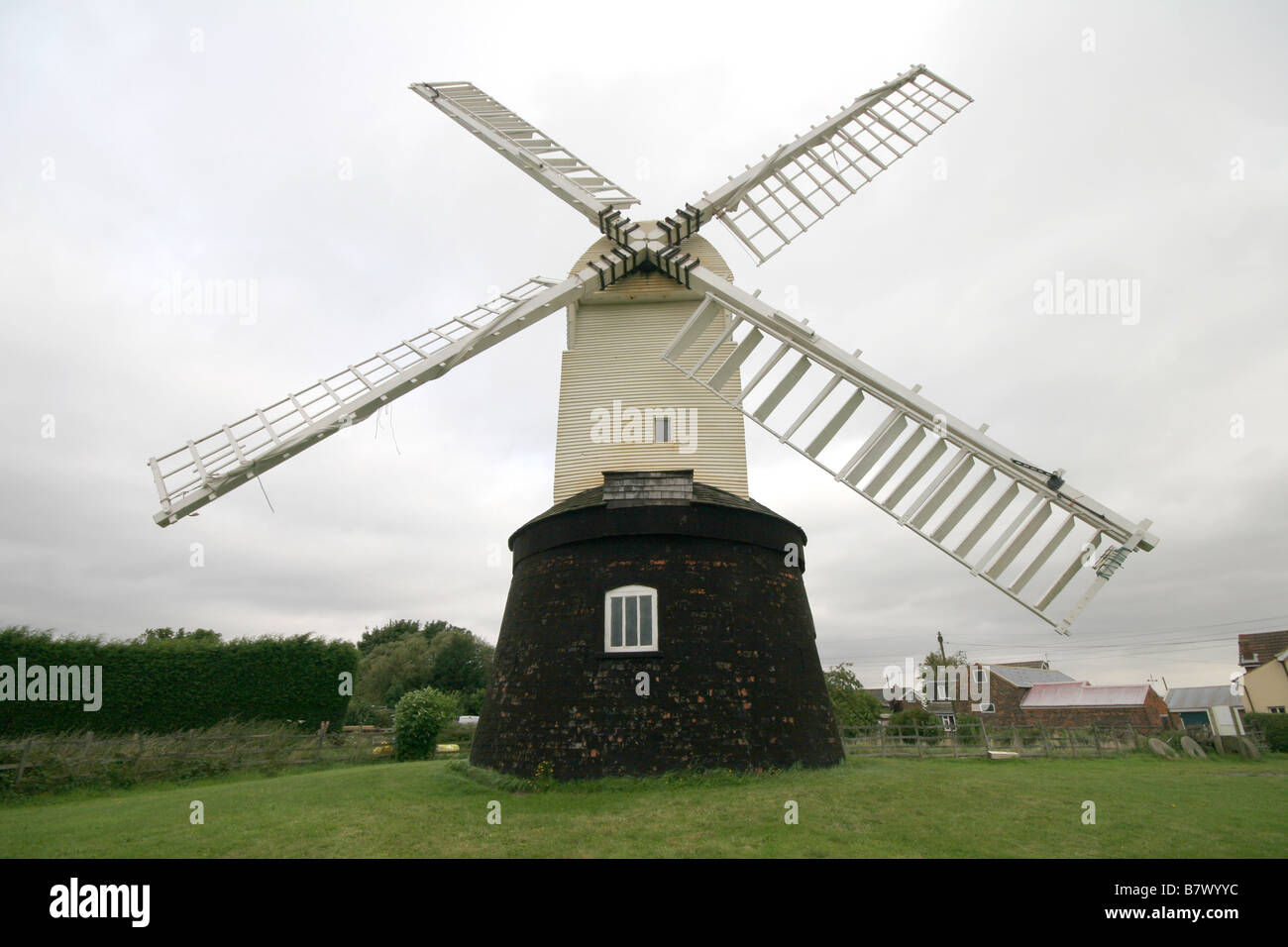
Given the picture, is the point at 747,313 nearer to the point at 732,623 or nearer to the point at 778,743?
the point at 732,623

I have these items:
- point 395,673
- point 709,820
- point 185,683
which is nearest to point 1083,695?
point 709,820

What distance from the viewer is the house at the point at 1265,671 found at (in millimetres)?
37562

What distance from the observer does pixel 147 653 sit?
21672 millimetres

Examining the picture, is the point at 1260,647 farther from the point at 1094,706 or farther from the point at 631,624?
the point at 631,624

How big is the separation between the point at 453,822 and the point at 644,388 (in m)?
7.76

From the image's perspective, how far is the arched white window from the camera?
36.0 feet

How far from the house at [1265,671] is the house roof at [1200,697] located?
103 cm

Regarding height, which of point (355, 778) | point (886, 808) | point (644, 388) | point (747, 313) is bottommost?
point (355, 778)

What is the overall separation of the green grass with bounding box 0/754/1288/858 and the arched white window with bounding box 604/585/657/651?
1.99 metres

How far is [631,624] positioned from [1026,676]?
156 ft

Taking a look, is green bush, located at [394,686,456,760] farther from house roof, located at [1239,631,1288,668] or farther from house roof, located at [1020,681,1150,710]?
house roof, located at [1239,631,1288,668]

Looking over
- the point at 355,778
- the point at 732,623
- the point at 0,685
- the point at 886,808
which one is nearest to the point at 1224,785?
the point at 886,808

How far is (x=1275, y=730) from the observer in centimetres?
2381

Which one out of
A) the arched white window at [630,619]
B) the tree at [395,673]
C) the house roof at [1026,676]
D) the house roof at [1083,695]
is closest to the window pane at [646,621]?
the arched white window at [630,619]
